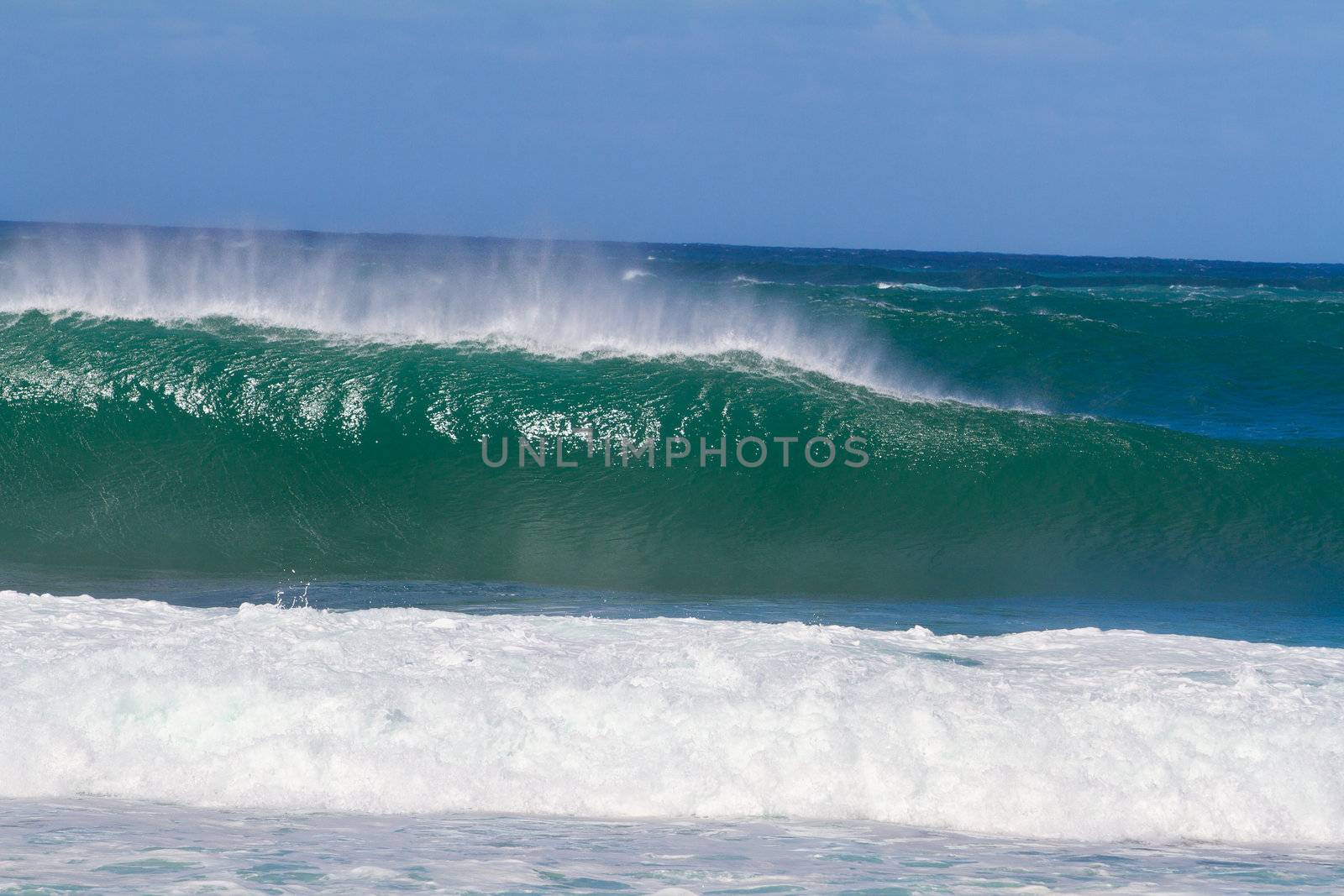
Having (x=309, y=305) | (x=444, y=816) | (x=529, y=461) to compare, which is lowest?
(x=444, y=816)

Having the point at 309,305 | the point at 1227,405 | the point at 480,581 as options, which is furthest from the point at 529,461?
the point at 1227,405

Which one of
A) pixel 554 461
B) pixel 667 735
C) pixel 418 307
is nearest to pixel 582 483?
pixel 554 461

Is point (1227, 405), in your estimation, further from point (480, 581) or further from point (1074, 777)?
point (1074, 777)

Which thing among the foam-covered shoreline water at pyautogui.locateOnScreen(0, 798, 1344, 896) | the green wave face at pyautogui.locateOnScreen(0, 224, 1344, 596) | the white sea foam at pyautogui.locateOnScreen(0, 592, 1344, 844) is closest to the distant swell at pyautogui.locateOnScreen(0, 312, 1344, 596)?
the green wave face at pyautogui.locateOnScreen(0, 224, 1344, 596)

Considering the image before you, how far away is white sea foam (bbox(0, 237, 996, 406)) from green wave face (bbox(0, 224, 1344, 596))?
5 cm

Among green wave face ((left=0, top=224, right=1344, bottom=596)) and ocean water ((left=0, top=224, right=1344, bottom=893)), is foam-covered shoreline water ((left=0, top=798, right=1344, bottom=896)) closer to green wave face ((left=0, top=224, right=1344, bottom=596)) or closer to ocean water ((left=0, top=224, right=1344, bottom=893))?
ocean water ((left=0, top=224, right=1344, bottom=893))

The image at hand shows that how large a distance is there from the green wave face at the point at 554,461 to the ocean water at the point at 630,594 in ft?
0.14

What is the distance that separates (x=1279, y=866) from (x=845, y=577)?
4.19m

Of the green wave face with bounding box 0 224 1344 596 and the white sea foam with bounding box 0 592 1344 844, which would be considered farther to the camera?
the green wave face with bounding box 0 224 1344 596

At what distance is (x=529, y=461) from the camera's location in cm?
908

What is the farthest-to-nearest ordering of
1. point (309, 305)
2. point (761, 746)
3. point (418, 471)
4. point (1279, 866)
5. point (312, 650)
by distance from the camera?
1. point (309, 305)
2. point (418, 471)
3. point (312, 650)
4. point (761, 746)
5. point (1279, 866)

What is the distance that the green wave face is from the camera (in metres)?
7.52

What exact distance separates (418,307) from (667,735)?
8695 millimetres

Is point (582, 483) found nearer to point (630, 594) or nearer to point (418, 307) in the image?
point (630, 594)
